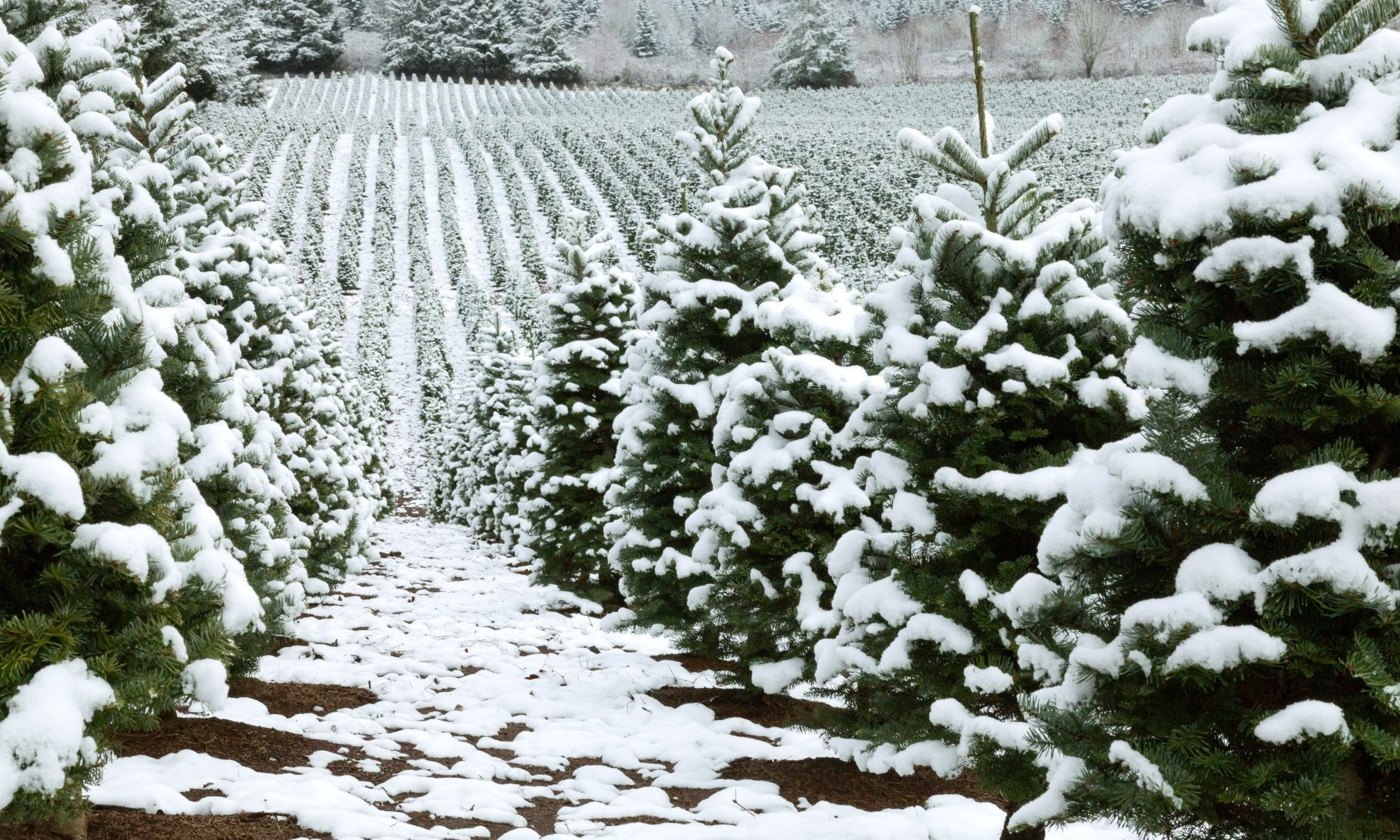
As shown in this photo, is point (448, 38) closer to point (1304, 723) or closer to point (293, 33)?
point (293, 33)

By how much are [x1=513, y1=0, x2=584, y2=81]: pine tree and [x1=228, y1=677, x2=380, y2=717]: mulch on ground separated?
101m

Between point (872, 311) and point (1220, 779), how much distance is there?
3.06m

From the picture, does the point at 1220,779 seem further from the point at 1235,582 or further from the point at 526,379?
the point at 526,379

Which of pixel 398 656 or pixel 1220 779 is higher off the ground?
pixel 1220 779

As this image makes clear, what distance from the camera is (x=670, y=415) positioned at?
355 inches

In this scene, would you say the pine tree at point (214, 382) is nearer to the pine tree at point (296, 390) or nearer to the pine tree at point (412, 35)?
the pine tree at point (296, 390)

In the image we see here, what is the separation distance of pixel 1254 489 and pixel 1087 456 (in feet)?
4.85

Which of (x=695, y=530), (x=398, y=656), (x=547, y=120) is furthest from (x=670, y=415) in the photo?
(x=547, y=120)

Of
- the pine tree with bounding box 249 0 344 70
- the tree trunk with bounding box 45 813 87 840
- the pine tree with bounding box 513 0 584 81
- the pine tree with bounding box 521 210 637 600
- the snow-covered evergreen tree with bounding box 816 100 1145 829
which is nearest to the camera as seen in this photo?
the tree trunk with bounding box 45 813 87 840

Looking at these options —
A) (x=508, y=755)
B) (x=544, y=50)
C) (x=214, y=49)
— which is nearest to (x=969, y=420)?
(x=508, y=755)

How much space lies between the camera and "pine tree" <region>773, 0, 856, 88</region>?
85062 millimetres

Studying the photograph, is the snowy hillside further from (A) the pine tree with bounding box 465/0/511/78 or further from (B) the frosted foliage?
(A) the pine tree with bounding box 465/0/511/78

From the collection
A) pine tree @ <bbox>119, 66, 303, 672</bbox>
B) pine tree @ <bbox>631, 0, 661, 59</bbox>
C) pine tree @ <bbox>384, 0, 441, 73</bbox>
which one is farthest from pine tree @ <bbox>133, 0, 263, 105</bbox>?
pine tree @ <bbox>119, 66, 303, 672</bbox>

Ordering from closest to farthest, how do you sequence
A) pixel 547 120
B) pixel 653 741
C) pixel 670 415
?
pixel 653 741 → pixel 670 415 → pixel 547 120
